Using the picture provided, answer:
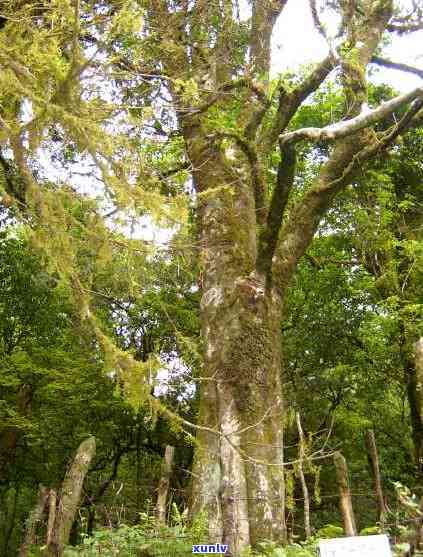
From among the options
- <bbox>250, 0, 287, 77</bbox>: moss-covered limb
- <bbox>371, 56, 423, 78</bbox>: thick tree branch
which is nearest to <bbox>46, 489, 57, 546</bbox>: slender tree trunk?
<bbox>250, 0, 287, 77</bbox>: moss-covered limb

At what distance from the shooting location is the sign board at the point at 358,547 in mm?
2688

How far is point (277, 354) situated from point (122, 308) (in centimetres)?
818

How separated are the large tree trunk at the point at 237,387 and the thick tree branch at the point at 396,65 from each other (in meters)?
2.79

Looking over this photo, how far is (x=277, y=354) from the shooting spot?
630 cm

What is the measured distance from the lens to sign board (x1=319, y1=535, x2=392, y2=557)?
2.69 m

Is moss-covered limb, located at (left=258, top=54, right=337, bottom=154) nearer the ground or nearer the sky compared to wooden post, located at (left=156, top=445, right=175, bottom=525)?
nearer the sky

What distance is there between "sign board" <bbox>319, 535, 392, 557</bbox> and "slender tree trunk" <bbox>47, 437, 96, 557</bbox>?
3.09 meters

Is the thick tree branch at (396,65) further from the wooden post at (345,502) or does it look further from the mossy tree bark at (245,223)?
the wooden post at (345,502)

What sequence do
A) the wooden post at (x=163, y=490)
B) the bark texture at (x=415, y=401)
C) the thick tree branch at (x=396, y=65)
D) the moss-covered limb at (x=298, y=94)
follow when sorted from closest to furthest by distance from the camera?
the moss-covered limb at (x=298, y=94), the wooden post at (x=163, y=490), the thick tree branch at (x=396, y=65), the bark texture at (x=415, y=401)

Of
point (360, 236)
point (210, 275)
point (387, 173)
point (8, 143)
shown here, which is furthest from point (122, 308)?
point (8, 143)

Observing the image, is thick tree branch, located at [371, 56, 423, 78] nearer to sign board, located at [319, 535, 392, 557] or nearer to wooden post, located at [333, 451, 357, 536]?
wooden post, located at [333, 451, 357, 536]

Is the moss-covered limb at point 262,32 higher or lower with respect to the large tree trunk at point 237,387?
higher

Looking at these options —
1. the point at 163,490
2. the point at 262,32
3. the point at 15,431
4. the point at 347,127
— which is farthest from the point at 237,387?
the point at 15,431

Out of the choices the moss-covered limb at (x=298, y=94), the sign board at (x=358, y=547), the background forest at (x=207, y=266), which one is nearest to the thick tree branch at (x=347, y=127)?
the background forest at (x=207, y=266)
